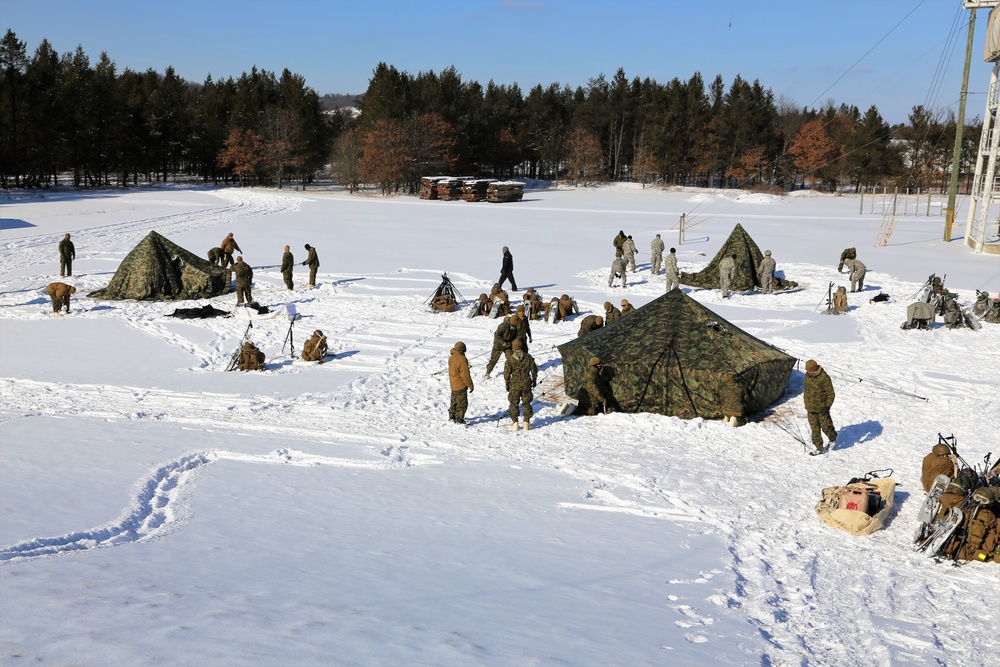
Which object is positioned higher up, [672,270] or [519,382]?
[672,270]

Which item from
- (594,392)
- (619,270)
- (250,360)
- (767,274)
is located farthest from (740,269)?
(250,360)

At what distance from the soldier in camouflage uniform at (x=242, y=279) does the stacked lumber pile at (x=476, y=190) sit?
125 feet

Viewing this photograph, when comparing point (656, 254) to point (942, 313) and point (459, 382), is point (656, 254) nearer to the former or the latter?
point (942, 313)

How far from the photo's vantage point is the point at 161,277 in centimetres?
2005

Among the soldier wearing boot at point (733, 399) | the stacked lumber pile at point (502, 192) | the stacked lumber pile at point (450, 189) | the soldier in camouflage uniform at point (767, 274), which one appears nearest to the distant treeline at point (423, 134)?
the stacked lumber pile at point (450, 189)

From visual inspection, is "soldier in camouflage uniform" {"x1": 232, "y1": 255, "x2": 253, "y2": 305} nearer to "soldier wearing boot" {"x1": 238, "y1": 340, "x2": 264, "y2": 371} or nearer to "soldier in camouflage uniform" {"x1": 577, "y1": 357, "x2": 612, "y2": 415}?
"soldier wearing boot" {"x1": 238, "y1": 340, "x2": 264, "y2": 371}

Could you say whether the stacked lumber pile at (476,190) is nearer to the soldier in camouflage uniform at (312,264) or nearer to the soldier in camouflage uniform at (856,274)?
Answer: the soldier in camouflage uniform at (312,264)

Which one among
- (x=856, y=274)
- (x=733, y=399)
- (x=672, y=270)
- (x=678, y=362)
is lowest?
(x=733, y=399)

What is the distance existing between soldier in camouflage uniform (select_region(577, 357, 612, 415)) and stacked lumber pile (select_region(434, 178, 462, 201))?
154 feet

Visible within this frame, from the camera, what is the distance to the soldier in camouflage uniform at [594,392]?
12.3 meters

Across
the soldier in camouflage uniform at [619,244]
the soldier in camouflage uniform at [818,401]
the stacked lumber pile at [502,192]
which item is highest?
the stacked lumber pile at [502,192]

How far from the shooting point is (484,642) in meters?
5.66

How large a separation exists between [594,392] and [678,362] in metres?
1.38

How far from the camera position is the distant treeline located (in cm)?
6134
